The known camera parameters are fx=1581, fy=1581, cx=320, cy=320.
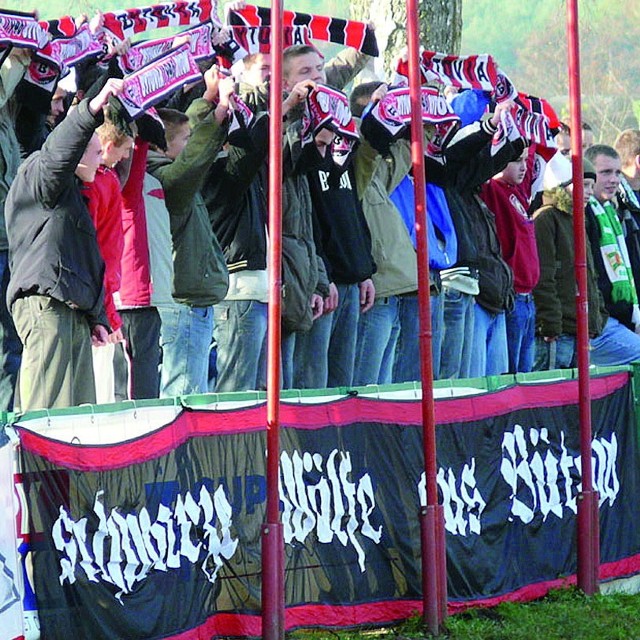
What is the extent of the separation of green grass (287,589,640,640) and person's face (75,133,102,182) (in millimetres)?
2544

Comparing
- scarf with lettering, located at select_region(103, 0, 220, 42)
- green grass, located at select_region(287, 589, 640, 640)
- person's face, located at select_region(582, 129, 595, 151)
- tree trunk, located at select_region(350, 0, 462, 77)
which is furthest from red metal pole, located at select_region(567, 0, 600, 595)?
tree trunk, located at select_region(350, 0, 462, 77)

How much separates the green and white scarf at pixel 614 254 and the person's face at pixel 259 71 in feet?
13.9

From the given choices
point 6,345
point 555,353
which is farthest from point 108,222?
point 555,353

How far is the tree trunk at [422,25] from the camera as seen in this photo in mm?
14562

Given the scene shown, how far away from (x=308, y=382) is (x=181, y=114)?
5.75ft

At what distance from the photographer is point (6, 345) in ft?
28.5

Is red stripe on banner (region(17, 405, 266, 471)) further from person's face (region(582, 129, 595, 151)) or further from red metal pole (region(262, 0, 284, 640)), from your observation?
person's face (region(582, 129, 595, 151))

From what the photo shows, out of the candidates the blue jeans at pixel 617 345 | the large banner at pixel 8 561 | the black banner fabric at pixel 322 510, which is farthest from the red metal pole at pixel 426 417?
the blue jeans at pixel 617 345

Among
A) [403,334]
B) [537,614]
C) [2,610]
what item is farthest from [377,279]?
[2,610]

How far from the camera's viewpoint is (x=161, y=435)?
7.03 metres

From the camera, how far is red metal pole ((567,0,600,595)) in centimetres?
952

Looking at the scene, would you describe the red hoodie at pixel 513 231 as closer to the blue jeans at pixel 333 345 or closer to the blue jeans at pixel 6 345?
the blue jeans at pixel 333 345

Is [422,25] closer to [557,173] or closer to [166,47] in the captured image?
[557,173]

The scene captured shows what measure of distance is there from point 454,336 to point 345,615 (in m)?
3.17
